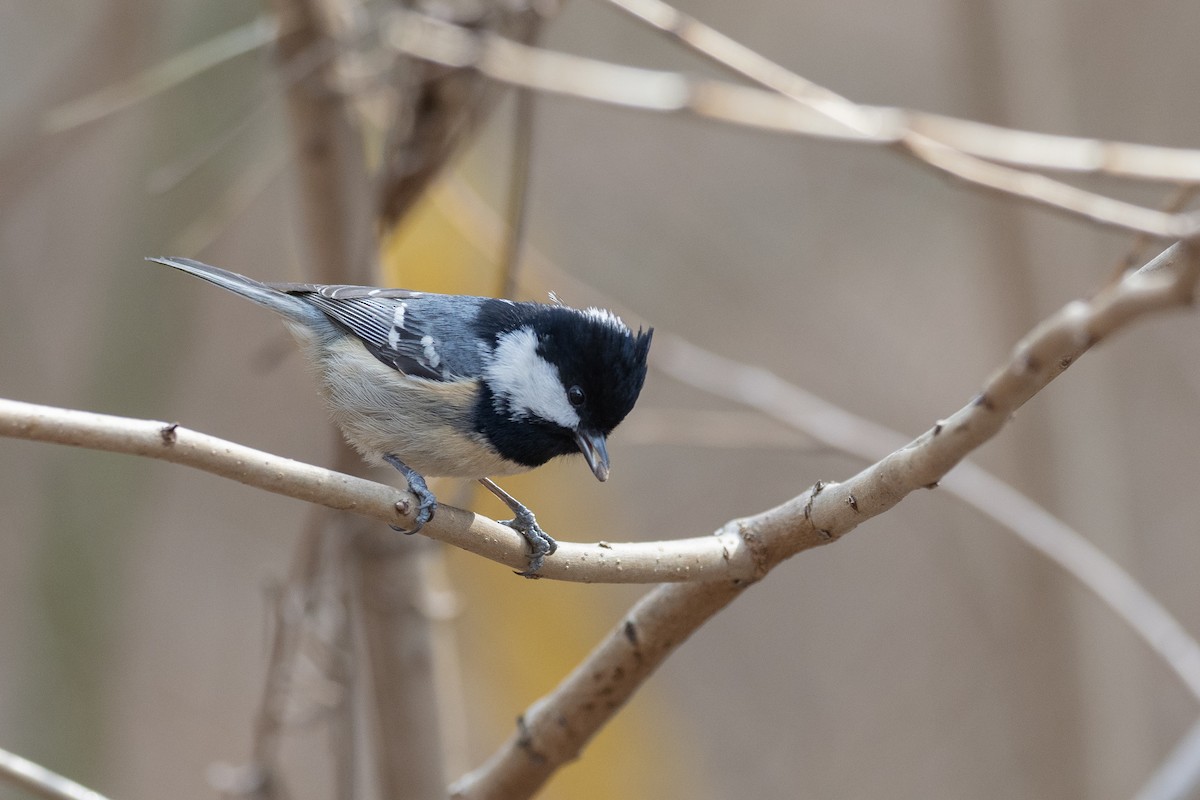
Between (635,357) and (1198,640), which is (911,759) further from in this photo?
(635,357)

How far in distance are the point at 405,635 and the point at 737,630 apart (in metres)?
3.84

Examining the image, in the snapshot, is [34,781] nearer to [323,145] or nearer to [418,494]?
[418,494]

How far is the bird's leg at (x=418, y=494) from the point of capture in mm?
1605

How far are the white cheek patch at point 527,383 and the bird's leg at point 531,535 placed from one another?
185 mm

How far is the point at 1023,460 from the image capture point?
4027 mm

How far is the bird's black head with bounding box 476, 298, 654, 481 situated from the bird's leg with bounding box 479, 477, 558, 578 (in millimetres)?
102

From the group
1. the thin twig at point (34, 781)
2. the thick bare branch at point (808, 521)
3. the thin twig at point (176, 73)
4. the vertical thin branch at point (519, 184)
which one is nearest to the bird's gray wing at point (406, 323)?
the vertical thin branch at point (519, 184)

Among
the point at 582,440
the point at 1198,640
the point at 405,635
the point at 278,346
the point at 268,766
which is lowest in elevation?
the point at 268,766

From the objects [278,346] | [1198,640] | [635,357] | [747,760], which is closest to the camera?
[635,357]

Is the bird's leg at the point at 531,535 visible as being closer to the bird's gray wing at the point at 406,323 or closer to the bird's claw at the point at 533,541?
the bird's claw at the point at 533,541

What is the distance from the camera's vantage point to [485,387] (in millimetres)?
2121

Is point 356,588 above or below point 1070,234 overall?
below

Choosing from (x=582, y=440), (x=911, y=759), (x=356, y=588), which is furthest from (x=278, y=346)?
(x=911, y=759)

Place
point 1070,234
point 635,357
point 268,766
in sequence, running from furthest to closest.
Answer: point 1070,234
point 268,766
point 635,357
